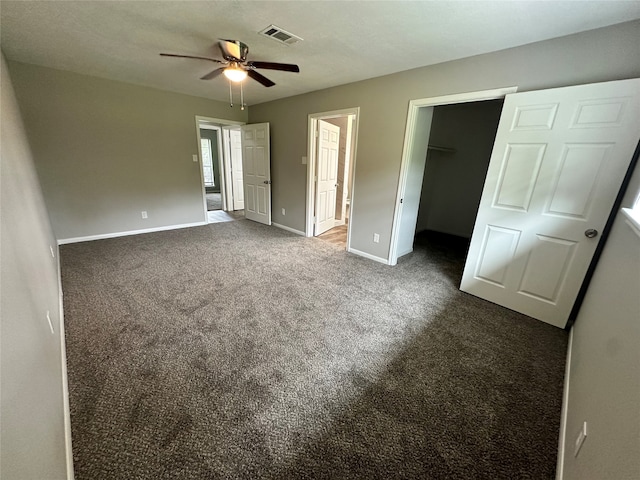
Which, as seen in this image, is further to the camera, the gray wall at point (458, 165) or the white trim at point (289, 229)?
the white trim at point (289, 229)

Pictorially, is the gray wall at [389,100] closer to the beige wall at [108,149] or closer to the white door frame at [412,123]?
the white door frame at [412,123]

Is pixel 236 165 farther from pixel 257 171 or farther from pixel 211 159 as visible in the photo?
pixel 211 159

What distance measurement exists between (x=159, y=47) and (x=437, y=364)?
12.2ft

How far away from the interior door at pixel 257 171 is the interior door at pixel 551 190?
3.60 meters

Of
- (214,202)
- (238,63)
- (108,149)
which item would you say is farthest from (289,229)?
(214,202)

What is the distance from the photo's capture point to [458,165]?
462 centimetres

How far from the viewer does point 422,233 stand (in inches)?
196

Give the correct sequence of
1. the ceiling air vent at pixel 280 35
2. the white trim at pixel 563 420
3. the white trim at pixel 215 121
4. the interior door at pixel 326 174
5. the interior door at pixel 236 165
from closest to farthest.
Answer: the white trim at pixel 563 420
the ceiling air vent at pixel 280 35
the interior door at pixel 326 174
the white trim at pixel 215 121
the interior door at pixel 236 165

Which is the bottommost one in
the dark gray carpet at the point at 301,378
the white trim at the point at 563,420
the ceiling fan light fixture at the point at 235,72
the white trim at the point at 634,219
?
the dark gray carpet at the point at 301,378

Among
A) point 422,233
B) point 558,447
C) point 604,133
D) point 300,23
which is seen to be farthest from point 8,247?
point 422,233

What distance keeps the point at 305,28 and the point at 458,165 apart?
377 cm

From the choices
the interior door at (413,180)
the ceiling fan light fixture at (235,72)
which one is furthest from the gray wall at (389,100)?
the ceiling fan light fixture at (235,72)

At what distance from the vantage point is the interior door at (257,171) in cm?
467

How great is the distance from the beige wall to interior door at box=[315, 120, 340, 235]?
7.01 ft
